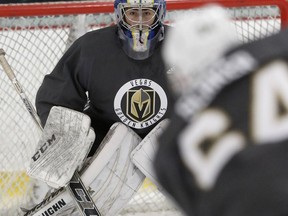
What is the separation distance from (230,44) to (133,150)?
3.29 feet

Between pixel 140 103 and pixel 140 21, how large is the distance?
0.23m

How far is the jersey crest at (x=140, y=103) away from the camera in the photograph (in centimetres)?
178

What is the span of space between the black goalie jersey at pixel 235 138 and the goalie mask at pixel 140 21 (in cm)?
104

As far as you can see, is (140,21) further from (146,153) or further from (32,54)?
(32,54)

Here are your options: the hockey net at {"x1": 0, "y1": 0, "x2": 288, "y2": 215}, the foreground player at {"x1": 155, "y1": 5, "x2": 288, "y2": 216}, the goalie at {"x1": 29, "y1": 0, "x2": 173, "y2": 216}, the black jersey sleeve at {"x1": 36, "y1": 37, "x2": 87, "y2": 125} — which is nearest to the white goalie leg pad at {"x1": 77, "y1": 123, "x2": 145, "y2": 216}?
the goalie at {"x1": 29, "y1": 0, "x2": 173, "y2": 216}

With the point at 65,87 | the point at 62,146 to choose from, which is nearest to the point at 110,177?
the point at 62,146

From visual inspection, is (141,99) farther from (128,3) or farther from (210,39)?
(210,39)

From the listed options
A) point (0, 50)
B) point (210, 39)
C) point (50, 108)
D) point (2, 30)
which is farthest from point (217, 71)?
point (2, 30)

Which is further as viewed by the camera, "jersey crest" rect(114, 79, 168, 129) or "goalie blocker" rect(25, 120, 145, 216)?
"jersey crest" rect(114, 79, 168, 129)

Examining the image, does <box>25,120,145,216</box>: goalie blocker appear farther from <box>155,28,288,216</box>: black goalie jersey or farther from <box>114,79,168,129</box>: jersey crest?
<box>155,28,288,216</box>: black goalie jersey

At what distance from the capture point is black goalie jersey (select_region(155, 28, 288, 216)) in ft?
2.07

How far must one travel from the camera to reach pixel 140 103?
1.79 metres

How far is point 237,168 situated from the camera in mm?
639

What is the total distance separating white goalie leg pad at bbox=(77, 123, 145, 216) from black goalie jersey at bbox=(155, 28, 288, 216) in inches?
38.4
